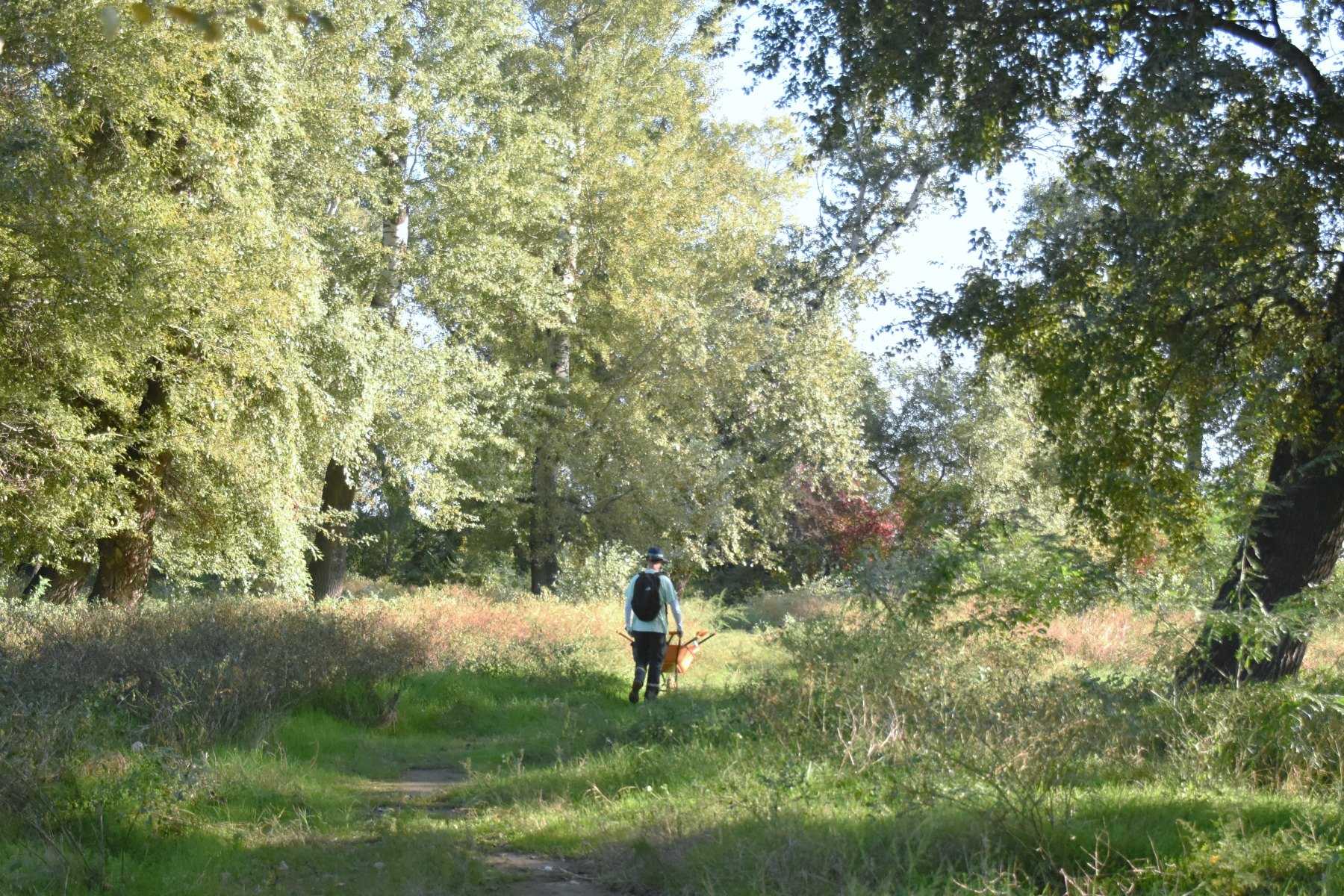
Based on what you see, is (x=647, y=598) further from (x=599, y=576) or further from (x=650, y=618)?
(x=599, y=576)

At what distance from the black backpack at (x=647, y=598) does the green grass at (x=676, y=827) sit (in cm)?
293

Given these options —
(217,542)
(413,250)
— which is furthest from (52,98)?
(413,250)

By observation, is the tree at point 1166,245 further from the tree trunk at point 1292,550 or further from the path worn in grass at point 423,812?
the path worn in grass at point 423,812

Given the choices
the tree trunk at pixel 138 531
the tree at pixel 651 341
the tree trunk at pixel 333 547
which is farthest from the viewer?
the tree at pixel 651 341

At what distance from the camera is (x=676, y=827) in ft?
22.6

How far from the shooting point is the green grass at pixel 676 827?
5.63 meters

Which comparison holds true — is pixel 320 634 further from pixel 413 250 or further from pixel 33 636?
pixel 413 250

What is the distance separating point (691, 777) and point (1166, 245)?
668 centimetres

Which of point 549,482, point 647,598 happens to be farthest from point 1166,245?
point 549,482

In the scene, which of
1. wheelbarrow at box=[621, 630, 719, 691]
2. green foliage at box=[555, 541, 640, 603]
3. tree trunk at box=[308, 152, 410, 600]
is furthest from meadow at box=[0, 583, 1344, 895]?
green foliage at box=[555, 541, 640, 603]

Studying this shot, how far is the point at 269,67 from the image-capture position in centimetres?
1644

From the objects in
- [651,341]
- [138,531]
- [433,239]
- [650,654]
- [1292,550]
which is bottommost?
[650,654]

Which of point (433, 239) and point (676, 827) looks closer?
point (676, 827)

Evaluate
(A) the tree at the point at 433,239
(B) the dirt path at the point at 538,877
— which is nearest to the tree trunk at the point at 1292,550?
(B) the dirt path at the point at 538,877
